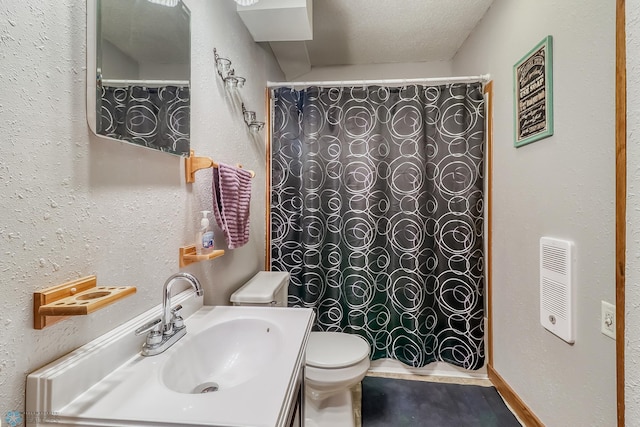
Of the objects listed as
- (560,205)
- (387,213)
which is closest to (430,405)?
(387,213)

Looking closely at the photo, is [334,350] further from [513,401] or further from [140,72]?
[140,72]

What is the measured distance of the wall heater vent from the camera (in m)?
1.15

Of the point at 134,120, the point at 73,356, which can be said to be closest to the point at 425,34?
the point at 134,120

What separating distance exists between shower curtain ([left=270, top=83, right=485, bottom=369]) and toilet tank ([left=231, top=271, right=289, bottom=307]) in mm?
273

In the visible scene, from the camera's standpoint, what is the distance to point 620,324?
2.87ft

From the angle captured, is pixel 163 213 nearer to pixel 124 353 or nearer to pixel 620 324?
pixel 124 353

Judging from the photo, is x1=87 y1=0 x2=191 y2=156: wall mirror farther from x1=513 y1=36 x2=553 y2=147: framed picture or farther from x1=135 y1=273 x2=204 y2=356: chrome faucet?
x1=513 y1=36 x2=553 y2=147: framed picture

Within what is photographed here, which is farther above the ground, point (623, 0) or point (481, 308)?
point (623, 0)

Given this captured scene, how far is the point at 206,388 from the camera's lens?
87 cm

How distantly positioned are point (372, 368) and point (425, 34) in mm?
2560

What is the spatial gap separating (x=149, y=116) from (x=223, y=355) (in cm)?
85

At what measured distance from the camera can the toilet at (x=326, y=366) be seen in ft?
4.55

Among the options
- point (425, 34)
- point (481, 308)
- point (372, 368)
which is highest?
point (425, 34)

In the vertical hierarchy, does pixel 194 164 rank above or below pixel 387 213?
above
